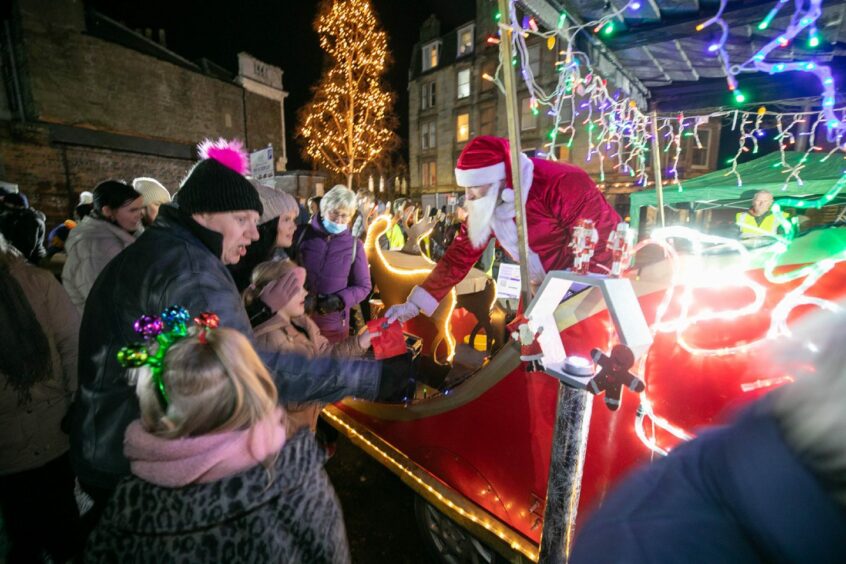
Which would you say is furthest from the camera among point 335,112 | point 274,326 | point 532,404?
point 335,112

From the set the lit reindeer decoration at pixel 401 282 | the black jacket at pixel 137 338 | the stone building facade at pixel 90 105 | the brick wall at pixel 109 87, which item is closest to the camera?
the black jacket at pixel 137 338

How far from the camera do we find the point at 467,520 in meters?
2.11

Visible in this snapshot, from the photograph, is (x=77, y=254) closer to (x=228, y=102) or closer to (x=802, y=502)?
(x=802, y=502)

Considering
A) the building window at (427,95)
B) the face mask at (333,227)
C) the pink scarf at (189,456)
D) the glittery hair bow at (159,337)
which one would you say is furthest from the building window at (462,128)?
the pink scarf at (189,456)

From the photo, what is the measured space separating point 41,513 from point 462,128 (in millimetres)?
30217

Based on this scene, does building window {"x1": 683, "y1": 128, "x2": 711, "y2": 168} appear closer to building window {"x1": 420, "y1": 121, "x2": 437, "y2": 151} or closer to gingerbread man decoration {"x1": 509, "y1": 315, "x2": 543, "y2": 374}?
building window {"x1": 420, "y1": 121, "x2": 437, "y2": 151}

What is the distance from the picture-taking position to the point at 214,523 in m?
1.22

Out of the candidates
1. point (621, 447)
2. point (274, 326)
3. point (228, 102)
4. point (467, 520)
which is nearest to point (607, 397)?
point (621, 447)

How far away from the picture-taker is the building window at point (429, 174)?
31422 mm

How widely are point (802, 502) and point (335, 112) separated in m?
23.7

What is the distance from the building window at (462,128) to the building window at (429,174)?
3.30m

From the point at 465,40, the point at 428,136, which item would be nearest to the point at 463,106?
the point at 428,136

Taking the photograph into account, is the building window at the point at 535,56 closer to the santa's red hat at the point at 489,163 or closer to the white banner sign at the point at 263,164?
the white banner sign at the point at 263,164

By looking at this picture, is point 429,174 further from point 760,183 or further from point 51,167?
point 760,183
